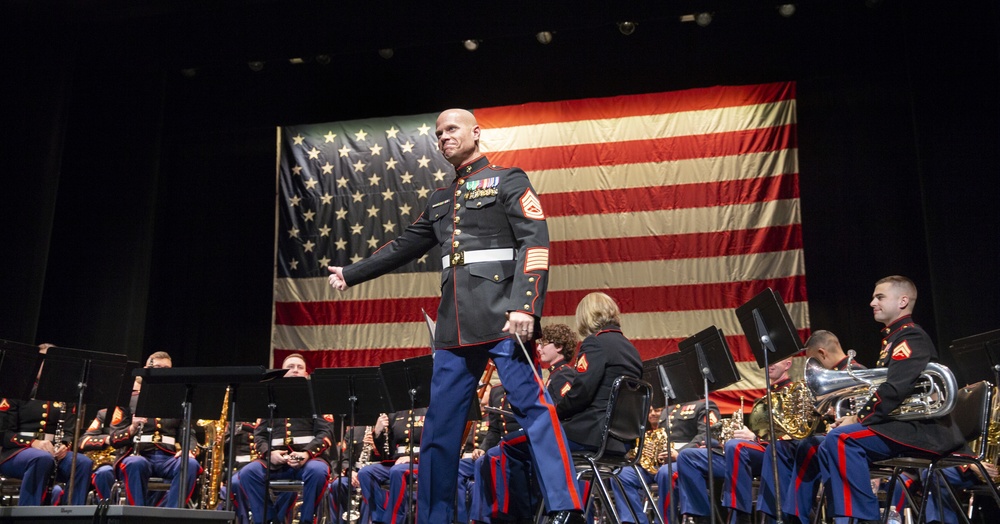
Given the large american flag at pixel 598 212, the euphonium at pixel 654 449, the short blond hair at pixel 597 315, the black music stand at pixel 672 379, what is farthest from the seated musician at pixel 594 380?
the large american flag at pixel 598 212

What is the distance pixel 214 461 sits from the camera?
24.2 ft

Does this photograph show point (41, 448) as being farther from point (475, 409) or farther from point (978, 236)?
point (978, 236)

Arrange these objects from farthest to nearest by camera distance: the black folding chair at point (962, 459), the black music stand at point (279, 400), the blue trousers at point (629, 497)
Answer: the black music stand at point (279, 400) → the blue trousers at point (629, 497) → the black folding chair at point (962, 459)

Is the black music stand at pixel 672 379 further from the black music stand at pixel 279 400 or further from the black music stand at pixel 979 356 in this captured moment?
the black music stand at pixel 279 400

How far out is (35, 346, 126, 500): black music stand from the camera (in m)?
5.83

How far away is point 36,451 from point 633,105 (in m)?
6.15

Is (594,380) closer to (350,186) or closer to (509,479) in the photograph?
(509,479)

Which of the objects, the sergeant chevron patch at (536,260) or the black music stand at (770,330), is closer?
the sergeant chevron patch at (536,260)

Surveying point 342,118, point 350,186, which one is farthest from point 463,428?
point 342,118

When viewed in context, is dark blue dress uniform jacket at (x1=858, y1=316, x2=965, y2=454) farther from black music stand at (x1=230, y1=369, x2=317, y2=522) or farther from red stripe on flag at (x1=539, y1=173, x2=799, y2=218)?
red stripe on flag at (x1=539, y1=173, x2=799, y2=218)

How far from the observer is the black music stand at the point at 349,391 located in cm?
580

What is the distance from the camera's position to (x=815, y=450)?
477 centimetres

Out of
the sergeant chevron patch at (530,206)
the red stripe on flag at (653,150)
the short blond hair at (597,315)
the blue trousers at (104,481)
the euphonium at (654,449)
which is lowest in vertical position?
the blue trousers at (104,481)

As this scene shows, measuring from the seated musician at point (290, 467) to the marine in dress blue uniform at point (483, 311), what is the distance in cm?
319
